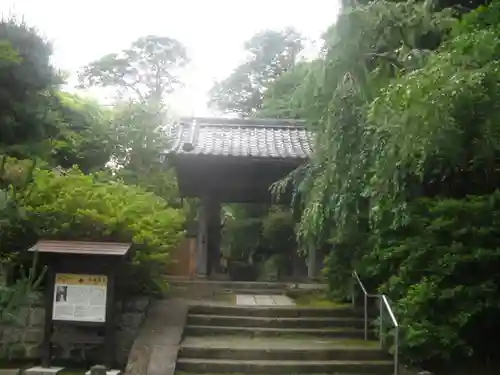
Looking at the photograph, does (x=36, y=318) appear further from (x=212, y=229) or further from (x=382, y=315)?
(x=212, y=229)

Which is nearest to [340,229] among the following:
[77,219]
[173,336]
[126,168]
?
[173,336]

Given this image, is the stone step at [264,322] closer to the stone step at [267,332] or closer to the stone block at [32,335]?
the stone step at [267,332]

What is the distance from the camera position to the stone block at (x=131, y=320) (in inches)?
323

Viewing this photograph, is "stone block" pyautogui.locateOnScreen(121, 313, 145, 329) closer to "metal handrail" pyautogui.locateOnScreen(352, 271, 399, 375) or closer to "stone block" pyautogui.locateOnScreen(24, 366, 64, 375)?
"stone block" pyautogui.locateOnScreen(24, 366, 64, 375)

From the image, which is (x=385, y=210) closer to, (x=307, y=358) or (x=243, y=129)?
(x=307, y=358)

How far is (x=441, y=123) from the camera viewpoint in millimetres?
5957

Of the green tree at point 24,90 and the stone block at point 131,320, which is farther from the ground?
the green tree at point 24,90

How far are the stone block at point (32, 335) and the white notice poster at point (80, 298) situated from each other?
0.73m

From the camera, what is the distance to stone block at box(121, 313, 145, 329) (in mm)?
8211

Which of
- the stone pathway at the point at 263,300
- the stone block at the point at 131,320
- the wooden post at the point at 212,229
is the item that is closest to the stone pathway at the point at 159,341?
the stone block at the point at 131,320

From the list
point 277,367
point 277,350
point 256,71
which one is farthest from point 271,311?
point 256,71

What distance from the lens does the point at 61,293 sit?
24.4ft

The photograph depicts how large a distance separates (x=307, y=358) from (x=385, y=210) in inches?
87.7

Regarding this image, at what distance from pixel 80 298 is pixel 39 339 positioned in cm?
104
